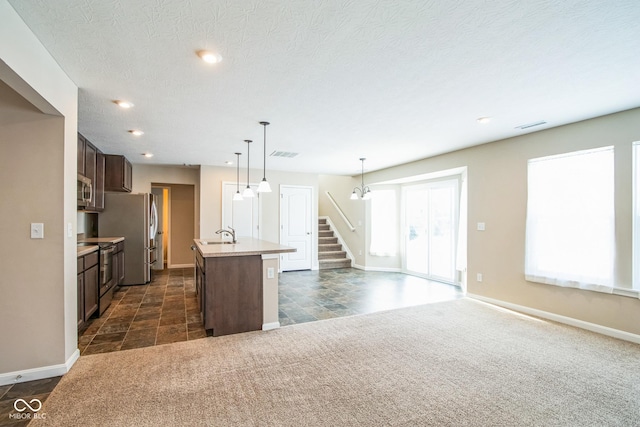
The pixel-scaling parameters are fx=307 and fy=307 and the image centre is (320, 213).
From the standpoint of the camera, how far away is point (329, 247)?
8.41m

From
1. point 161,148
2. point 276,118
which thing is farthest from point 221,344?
point 161,148

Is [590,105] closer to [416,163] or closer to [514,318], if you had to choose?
[514,318]

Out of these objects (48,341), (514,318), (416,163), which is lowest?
(514,318)

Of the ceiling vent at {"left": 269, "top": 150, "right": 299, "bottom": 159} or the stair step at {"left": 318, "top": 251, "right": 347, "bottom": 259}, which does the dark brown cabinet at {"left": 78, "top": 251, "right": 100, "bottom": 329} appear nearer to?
the ceiling vent at {"left": 269, "top": 150, "right": 299, "bottom": 159}

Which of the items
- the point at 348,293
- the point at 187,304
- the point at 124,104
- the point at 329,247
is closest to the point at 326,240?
the point at 329,247

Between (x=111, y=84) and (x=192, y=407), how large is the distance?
8.81ft

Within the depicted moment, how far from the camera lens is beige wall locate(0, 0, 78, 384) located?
2338 millimetres

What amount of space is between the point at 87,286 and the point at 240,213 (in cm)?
369

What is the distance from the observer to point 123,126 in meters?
3.89

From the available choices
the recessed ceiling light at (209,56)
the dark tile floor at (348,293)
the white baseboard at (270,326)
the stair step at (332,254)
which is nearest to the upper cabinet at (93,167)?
the recessed ceiling light at (209,56)

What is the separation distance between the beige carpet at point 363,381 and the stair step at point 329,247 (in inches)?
188

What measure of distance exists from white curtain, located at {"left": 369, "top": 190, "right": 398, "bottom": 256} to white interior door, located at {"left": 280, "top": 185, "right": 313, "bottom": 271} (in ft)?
5.11

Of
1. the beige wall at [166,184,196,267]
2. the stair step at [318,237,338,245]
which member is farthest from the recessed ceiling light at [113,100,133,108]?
the stair step at [318,237,338,245]

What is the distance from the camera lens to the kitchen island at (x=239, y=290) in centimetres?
331
